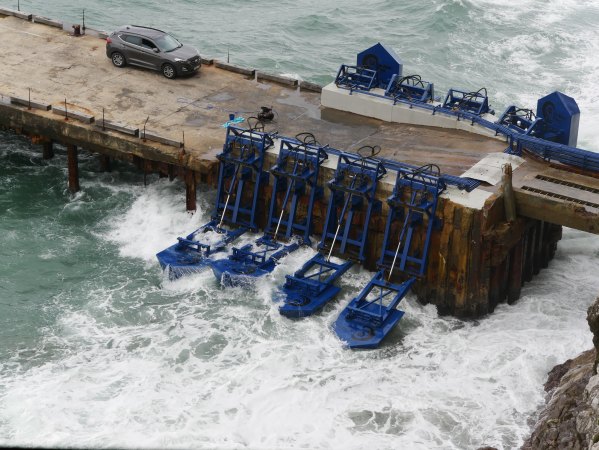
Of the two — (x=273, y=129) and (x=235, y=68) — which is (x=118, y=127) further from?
(x=235, y=68)

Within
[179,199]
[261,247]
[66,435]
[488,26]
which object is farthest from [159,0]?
[66,435]

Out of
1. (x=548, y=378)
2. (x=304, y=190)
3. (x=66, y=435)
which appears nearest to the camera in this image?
(x=66, y=435)

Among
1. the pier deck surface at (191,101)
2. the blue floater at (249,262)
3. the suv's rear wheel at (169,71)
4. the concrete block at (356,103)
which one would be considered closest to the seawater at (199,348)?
the blue floater at (249,262)

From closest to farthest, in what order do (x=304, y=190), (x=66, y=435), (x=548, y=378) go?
(x=66, y=435) < (x=548, y=378) < (x=304, y=190)

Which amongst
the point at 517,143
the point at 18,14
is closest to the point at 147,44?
the point at 18,14

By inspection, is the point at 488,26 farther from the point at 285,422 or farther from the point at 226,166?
the point at 285,422

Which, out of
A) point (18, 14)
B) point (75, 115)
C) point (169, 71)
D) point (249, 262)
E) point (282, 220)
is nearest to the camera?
point (249, 262)

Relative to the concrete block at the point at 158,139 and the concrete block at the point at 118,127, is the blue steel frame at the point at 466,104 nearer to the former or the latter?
the concrete block at the point at 158,139
